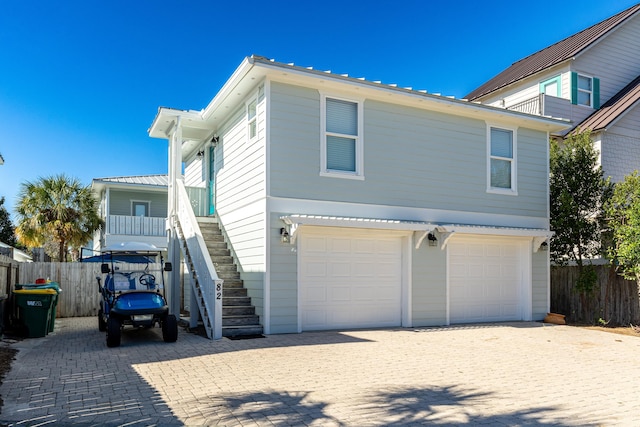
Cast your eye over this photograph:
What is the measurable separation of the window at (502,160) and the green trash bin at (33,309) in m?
10.8

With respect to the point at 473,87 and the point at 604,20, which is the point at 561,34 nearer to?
the point at 604,20

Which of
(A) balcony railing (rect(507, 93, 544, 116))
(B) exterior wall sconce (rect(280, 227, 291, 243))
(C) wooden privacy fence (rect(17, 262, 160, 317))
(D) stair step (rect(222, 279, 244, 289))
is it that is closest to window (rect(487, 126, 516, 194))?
(A) balcony railing (rect(507, 93, 544, 116))

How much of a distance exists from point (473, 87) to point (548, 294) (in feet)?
48.3

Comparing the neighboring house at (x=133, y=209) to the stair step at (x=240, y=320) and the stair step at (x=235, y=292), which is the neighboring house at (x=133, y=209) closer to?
the stair step at (x=235, y=292)

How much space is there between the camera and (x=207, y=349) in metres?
8.83

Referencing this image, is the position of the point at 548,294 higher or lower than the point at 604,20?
lower

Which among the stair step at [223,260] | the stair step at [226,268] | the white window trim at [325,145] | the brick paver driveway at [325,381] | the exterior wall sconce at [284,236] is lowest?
the brick paver driveway at [325,381]

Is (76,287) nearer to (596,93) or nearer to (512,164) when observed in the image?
(512,164)

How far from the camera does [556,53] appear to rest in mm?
20516

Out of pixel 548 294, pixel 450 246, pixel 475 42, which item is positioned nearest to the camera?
pixel 450 246

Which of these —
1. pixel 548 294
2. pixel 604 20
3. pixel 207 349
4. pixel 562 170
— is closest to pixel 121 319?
pixel 207 349

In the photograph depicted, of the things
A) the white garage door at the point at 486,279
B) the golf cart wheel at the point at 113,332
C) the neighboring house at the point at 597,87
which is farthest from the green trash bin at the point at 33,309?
the neighboring house at the point at 597,87

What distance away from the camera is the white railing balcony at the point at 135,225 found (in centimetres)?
2220

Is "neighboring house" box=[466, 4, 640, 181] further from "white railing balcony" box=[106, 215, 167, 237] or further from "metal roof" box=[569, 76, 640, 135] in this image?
"white railing balcony" box=[106, 215, 167, 237]
